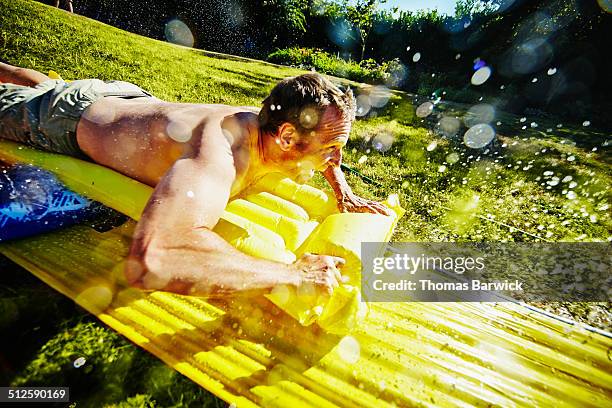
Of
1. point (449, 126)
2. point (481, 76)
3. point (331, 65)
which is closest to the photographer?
point (449, 126)

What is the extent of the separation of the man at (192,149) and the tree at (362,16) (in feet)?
72.1

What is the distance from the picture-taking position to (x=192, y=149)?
1.60 m

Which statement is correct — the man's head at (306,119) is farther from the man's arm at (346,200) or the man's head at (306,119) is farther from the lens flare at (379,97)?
the lens flare at (379,97)

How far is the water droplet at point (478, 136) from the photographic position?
7690mm

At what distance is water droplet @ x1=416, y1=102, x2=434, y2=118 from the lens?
10.1 m

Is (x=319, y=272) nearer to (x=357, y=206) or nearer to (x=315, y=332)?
(x=315, y=332)

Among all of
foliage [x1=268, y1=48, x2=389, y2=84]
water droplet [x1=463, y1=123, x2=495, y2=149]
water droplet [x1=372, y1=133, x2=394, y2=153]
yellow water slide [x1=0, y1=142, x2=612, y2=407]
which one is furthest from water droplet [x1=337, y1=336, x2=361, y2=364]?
foliage [x1=268, y1=48, x2=389, y2=84]

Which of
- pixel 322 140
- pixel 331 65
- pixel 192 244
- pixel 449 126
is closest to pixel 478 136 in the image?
pixel 449 126

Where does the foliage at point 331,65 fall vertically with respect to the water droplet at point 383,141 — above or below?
above

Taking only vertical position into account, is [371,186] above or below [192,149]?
above

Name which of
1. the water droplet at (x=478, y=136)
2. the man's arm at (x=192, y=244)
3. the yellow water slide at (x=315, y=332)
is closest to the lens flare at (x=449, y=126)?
the water droplet at (x=478, y=136)

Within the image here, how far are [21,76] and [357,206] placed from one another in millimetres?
3056

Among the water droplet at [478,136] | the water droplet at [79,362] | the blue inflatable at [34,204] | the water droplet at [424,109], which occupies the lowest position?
the water droplet at [79,362]

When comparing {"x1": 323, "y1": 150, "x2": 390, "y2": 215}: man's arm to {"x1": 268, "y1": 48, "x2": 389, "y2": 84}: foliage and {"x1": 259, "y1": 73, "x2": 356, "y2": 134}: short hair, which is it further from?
{"x1": 268, "y1": 48, "x2": 389, "y2": 84}: foliage
